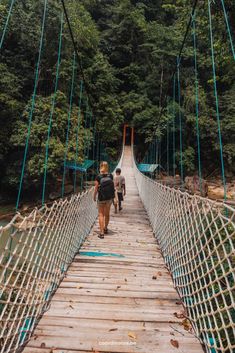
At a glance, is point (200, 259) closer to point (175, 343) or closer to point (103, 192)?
point (175, 343)

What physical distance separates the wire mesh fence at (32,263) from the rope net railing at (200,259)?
81 centimetres

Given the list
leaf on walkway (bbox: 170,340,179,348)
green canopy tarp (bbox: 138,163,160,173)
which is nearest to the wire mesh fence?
leaf on walkway (bbox: 170,340,179,348)

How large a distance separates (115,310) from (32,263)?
527mm

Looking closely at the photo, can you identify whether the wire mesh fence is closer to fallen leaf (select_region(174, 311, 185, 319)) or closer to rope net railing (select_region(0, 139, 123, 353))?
rope net railing (select_region(0, 139, 123, 353))

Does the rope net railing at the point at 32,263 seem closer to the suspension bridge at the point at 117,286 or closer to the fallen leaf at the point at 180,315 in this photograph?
the suspension bridge at the point at 117,286

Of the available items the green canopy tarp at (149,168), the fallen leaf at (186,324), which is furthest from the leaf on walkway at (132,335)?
the green canopy tarp at (149,168)

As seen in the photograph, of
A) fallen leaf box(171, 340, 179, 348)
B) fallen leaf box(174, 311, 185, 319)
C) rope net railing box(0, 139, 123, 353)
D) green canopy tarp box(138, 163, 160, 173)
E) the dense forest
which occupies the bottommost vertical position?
fallen leaf box(174, 311, 185, 319)

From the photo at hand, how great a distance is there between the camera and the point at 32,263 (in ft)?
4.91

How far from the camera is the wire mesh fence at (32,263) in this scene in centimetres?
119

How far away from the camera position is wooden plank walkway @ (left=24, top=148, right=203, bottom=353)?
1.26m

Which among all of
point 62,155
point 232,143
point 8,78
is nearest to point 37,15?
point 8,78

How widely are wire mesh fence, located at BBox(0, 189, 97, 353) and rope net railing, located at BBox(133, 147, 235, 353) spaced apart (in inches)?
→ 32.0

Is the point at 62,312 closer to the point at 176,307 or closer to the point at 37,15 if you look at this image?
the point at 176,307

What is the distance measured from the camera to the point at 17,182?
400 inches
